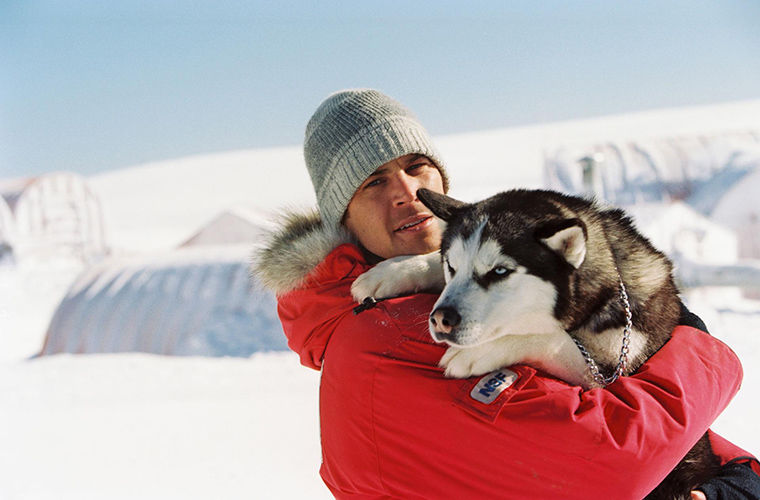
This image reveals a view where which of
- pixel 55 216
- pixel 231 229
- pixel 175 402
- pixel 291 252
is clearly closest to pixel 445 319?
pixel 291 252

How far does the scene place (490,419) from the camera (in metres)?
1.34

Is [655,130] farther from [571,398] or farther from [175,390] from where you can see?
[571,398]

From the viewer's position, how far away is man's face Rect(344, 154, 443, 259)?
2.06m

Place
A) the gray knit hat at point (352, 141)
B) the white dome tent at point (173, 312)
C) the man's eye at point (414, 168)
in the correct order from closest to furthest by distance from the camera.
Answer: the gray knit hat at point (352, 141) < the man's eye at point (414, 168) < the white dome tent at point (173, 312)

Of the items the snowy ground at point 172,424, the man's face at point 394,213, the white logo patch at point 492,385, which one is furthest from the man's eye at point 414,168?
the snowy ground at point 172,424

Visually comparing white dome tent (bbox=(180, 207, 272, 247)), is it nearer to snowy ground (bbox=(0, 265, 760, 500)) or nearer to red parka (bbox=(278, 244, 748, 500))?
snowy ground (bbox=(0, 265, 760, 500))

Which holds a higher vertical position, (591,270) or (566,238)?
(566,238)

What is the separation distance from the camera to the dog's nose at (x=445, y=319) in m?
1.55

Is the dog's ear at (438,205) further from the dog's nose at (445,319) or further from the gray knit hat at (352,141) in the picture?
the dog's nose at (445,319)

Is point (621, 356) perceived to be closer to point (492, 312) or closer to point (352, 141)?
point (492, 312)

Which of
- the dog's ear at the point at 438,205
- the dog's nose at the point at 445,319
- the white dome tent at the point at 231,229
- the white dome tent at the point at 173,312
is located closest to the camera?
the dog's nose at the point at 445,319

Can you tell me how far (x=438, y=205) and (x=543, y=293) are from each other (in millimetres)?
423

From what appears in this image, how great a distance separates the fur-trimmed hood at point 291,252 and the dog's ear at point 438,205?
0.28 meters

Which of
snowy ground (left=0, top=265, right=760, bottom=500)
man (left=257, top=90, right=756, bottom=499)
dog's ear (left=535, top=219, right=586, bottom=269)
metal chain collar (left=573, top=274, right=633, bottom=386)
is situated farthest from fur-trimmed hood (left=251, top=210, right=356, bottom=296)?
snowy ground (left=0, top=265, right=760, bottom=500)
